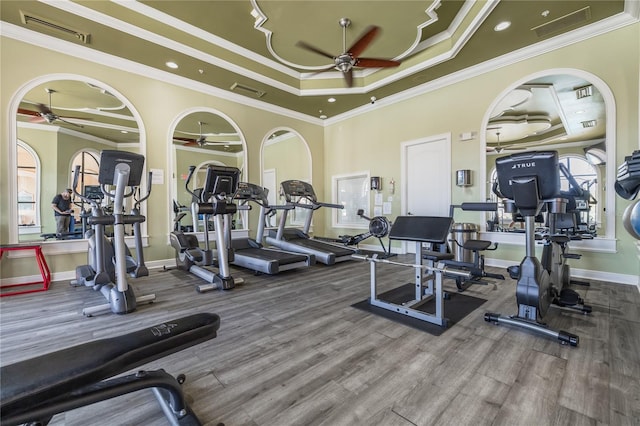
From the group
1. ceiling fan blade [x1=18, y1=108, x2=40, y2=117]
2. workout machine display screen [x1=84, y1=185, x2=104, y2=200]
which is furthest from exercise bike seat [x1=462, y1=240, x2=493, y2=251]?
ceiling fan blade [x1=18, y1=108, x2=40, y2=117]

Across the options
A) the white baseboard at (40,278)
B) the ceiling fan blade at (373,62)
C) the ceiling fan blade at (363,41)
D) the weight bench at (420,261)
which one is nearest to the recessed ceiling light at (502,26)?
the ceiling fan blade at (373,62)

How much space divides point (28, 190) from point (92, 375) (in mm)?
4908

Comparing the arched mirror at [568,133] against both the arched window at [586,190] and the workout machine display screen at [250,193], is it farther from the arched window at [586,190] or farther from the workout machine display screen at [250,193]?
the workout machine display screen at [250,193]

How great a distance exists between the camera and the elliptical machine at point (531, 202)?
2.20 meters

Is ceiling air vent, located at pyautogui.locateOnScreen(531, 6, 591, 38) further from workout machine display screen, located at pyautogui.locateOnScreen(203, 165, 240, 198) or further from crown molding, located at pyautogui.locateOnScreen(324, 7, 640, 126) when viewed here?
workout machine display screen, located at pyautogui.locateOnScreen(203, 165, 240, 198)

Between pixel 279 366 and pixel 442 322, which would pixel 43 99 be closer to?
pixel 279 366

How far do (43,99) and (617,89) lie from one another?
→ 8534 mm

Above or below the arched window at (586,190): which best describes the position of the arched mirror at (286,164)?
above

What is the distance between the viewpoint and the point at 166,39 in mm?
4316

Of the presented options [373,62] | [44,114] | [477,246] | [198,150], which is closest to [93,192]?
[44,114]

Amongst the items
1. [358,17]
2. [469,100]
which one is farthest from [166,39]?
[469,100]

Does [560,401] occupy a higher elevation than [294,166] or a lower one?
lower

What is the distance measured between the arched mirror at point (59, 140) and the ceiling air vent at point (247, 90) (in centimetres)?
200

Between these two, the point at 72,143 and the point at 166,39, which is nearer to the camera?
the point at 166,39
